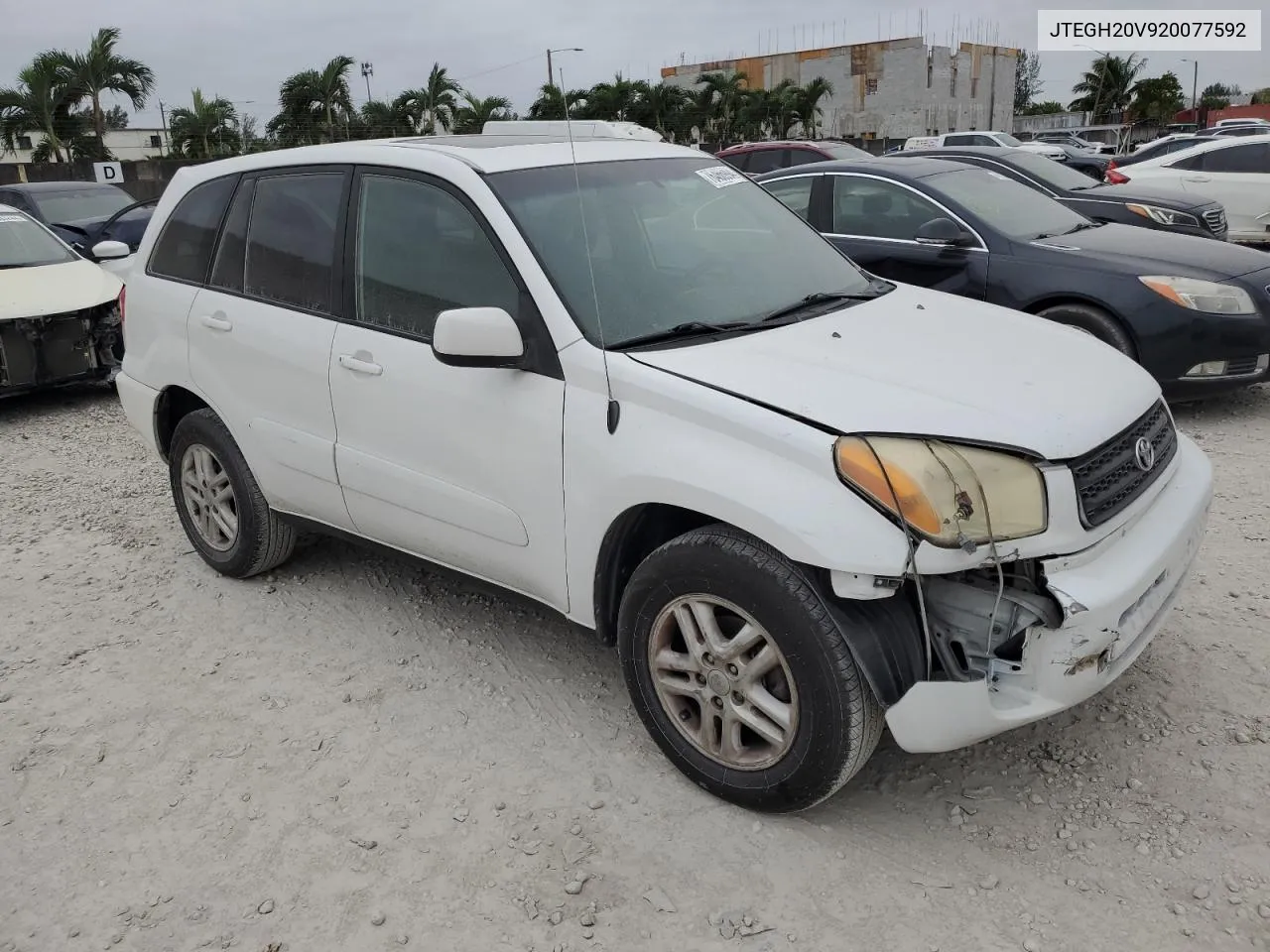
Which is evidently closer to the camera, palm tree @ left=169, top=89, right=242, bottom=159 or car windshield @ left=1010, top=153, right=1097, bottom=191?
car windshield @ left=1010, top=153, right=1097, bottom=191

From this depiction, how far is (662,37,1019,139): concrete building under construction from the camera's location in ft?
217

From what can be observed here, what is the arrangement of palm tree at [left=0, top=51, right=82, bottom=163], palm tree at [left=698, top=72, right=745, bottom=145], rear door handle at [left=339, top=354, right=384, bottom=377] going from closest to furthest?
rear door handle at [left=339, top=354, right=384, bottom=377] → palm tree at [left=0, top=51, right=82, bottom=163] → palm tree at [left=698, top=72, right=745, bottom=145]

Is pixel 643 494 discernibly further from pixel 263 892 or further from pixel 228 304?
pixel 228 304

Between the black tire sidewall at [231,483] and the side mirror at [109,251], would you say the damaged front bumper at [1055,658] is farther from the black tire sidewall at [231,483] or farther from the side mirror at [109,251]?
the side mirror at [109,251]

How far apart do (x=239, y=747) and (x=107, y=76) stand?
97.8 feet

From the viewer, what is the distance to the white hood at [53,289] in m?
7.62

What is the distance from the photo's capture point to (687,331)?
10.1 feet

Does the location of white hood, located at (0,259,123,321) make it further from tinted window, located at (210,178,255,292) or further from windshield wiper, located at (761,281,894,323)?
windshield wiper, located at (761,281,894,323)

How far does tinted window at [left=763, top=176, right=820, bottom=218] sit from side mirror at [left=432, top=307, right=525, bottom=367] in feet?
16.2

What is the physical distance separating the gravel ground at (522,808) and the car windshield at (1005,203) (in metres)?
3.15

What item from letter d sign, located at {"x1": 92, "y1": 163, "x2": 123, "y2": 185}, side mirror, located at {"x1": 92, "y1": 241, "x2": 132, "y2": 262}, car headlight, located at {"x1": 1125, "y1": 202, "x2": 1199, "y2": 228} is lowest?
car headlight, located at {"x1": 1125, "y1": 202, "x2": 1199, "y2": 228}

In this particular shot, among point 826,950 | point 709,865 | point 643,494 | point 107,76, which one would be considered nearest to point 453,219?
point 643,494

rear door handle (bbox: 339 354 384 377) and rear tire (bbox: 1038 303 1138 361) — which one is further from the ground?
rear door handle (bbox: 339 354 384 377)

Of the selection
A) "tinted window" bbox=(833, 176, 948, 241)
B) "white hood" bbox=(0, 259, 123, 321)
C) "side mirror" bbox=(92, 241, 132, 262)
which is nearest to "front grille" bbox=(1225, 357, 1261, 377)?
"tinted window" bbox=(833, 176, 948, 241)
